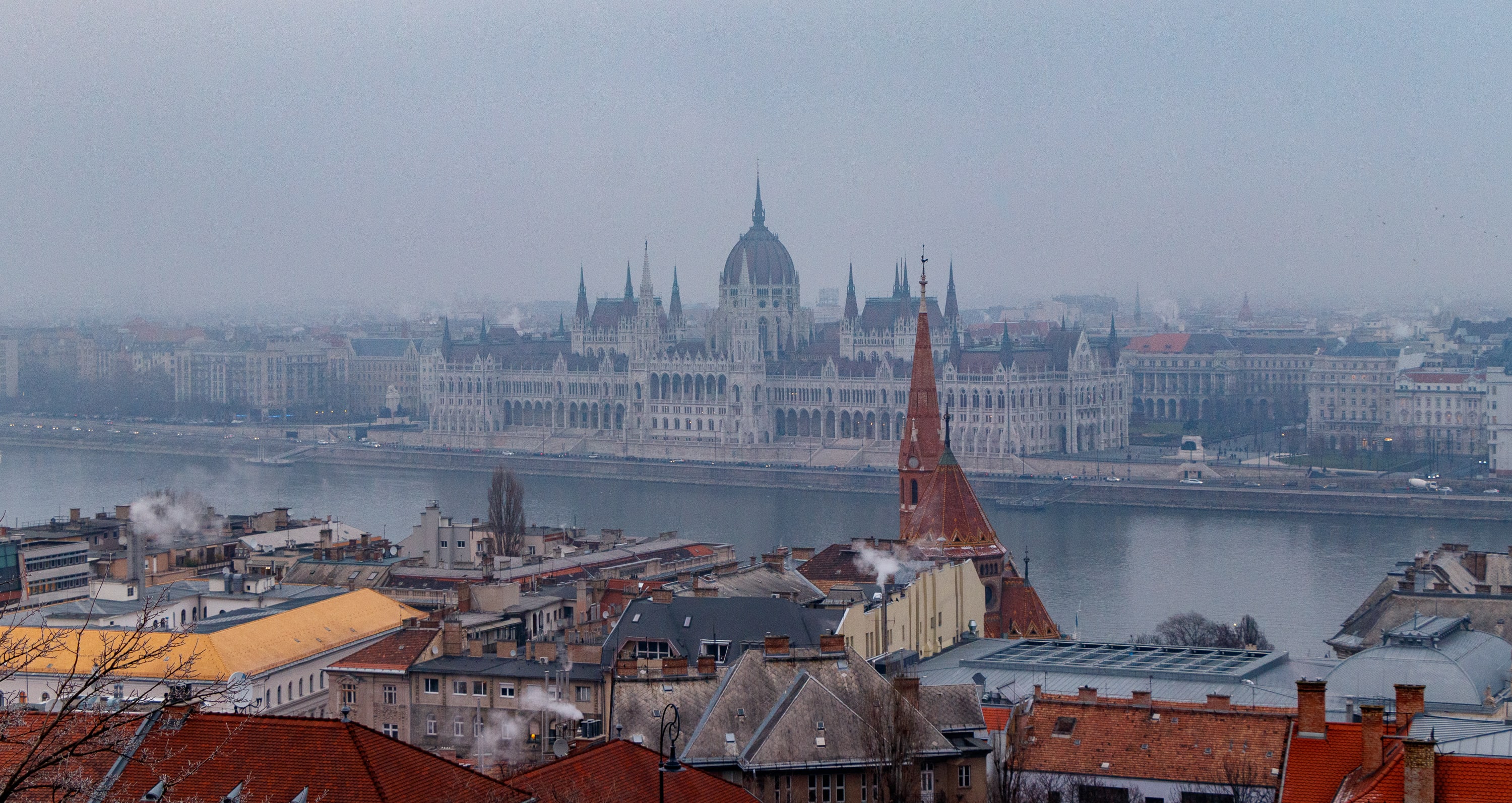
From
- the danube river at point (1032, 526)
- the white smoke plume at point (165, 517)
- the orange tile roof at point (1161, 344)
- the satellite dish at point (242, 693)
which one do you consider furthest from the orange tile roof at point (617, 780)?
the orange tile roof at point (1161, 344)

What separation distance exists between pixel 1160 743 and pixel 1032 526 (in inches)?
1159

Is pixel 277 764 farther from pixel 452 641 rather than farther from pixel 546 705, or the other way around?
pixel 452 641

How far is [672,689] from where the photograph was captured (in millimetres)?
10383

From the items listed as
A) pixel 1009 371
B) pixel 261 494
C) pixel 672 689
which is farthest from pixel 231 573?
pixel 1009 371

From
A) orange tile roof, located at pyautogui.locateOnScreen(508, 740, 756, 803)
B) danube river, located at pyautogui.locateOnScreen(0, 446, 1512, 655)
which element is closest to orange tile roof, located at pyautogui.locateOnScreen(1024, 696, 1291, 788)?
orange tile roof, located at pyautogui.locateOnScreen(508, 740, 756, 803)

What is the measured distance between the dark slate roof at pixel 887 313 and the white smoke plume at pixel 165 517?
36.3 m

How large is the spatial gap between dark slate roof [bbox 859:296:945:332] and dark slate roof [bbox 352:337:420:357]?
22370 millimetres

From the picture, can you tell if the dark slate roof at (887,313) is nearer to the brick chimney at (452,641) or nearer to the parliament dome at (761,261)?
the parliament dome at (761,261)

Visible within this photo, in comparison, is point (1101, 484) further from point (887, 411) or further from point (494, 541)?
point (494, 541)

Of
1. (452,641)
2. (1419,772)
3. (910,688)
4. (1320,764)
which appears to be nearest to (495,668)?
(452,641)

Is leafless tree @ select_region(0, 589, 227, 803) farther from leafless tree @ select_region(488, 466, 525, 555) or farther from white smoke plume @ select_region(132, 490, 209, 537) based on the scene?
white smoke plume @ select_region(132, 490, 209, 537)

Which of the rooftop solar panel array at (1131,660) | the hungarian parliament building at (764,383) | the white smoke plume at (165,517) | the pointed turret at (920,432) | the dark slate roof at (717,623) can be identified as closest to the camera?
the rooftop solar panel array at (1131,660)

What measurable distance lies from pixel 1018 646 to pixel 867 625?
99cm

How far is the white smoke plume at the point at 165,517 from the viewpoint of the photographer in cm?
2438
